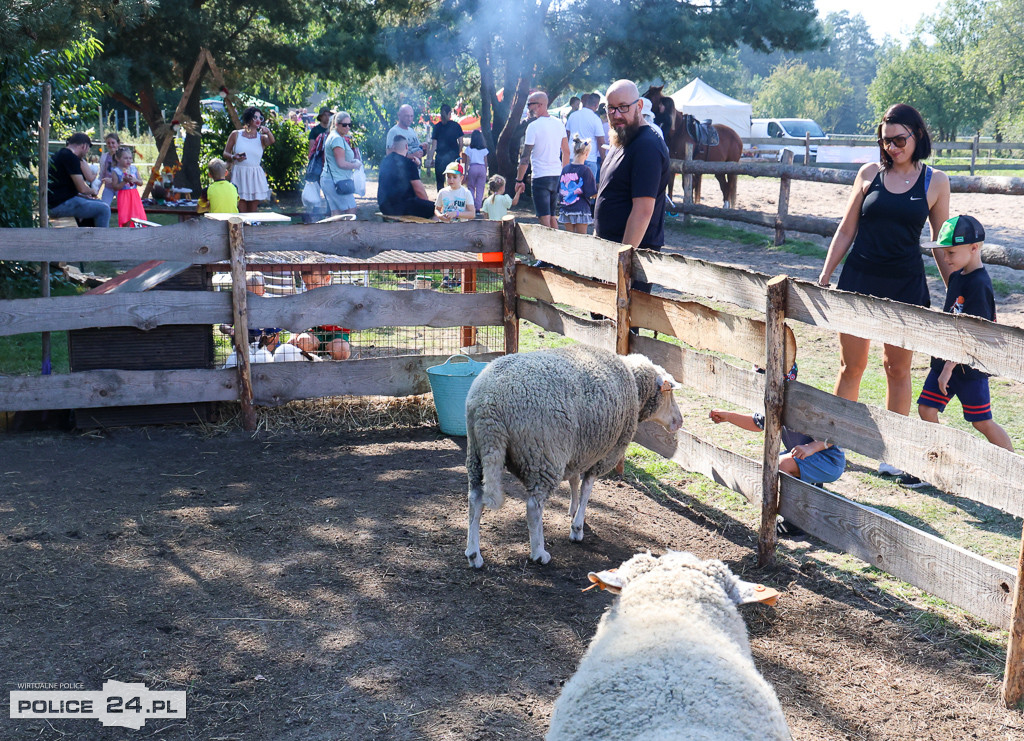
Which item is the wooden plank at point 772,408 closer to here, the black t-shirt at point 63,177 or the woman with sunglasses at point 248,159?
the black t-shirt at point 63,177

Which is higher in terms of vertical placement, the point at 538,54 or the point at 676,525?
the point at 538,54

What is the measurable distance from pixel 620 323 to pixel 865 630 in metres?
2.21

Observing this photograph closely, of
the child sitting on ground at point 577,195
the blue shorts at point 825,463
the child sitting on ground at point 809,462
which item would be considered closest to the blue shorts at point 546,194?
the child sitting on ground at point 577,195

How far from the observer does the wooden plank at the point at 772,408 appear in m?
3.89

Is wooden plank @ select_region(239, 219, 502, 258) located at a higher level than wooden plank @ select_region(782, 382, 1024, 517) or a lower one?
higher

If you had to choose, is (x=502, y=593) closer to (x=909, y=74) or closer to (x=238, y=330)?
(x=238, y=330)

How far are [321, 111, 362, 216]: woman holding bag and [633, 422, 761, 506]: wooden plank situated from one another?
7.11 metres

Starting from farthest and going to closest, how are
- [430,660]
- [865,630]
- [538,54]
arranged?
[538,54] → [865,630] → [430,660]

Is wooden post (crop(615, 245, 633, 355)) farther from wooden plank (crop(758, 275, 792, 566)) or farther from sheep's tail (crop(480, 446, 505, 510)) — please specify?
sheep's tail (crop(480, 446, 505, 510))

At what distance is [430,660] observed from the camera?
3297 millimetres

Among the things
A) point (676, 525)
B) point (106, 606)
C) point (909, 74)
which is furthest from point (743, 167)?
point (909, 74)

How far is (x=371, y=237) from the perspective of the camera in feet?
A: 19.8

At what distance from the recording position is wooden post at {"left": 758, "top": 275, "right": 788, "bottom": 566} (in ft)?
12.8

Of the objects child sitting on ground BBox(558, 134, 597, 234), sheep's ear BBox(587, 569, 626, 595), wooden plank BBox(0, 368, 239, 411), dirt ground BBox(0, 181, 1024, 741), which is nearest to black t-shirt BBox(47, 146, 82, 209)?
wooden plank BBox(0, 368, 239, 411)
